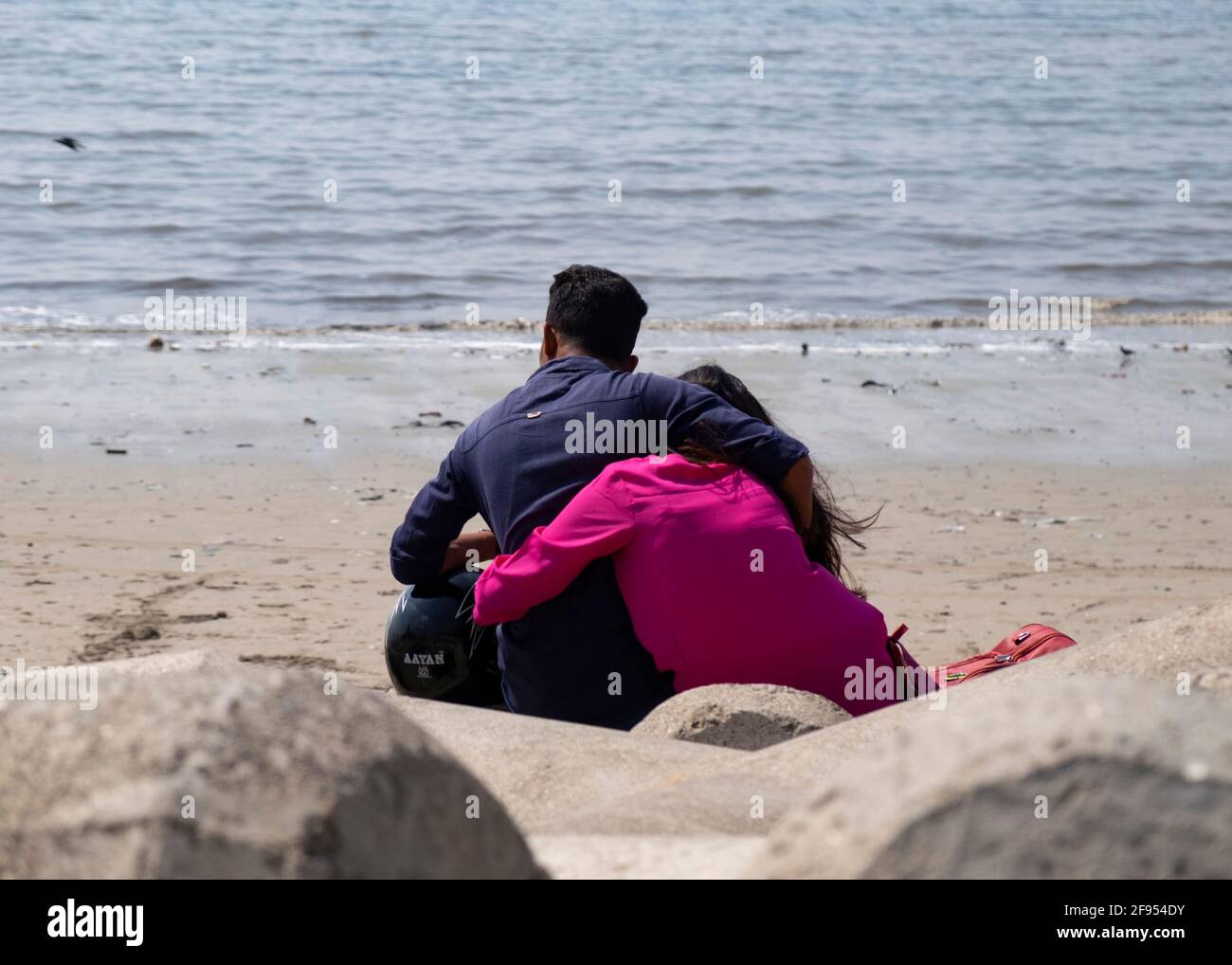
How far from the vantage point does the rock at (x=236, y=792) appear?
167 centimetres

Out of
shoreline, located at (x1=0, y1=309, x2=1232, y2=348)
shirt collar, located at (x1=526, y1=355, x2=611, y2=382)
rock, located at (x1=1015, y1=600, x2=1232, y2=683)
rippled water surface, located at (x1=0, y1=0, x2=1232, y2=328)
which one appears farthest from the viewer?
rippled water surface, located at (x1=0, y1=0, x2=1232, y2=328)

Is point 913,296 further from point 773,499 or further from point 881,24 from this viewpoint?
point 881,24

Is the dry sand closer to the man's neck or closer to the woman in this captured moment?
the man's neck

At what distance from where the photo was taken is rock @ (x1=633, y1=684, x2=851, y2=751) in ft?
11.3

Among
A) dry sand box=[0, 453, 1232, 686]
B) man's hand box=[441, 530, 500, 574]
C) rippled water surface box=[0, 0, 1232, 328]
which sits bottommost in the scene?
dry sand box=[0, 453, 1232, 686]

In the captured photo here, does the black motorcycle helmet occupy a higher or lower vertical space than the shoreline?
lower

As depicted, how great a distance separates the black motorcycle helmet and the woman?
0.50 m

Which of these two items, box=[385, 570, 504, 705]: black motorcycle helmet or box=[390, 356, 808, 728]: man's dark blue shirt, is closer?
box=[390, 356, 808, 728]: man's dark blue shirt

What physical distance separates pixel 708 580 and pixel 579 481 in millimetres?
432

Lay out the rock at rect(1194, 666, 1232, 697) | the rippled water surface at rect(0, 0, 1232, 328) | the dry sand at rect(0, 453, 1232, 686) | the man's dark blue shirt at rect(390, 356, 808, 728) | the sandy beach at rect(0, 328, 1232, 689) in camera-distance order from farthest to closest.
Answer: the rippled water surface at rect(0, 0, 1232, 328) → the sandy beach at rect(0, 328, 1232, 689) → the dry sand at rect(0, 453, 1232, 686) → the man's dark blue shirt at rect(390, 356, 808, 728) → the rock at rect(1194, 666, 1232, 697)

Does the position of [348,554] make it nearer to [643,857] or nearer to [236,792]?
[643,857]

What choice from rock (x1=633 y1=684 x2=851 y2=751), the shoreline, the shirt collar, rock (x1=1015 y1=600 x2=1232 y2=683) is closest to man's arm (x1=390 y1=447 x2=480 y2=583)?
the shirt collar
